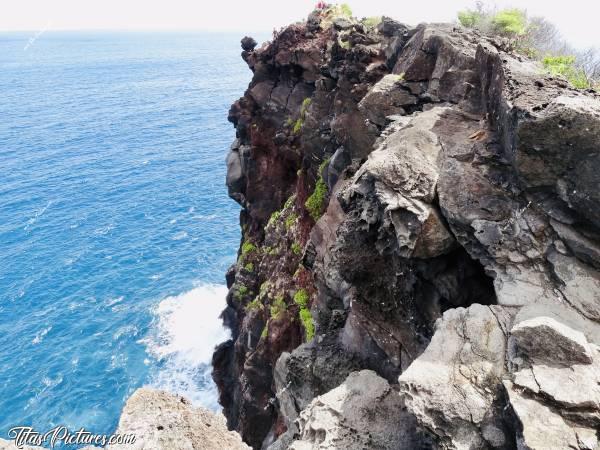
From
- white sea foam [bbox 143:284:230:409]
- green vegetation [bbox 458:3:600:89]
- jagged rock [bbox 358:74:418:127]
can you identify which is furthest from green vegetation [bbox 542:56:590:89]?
white sea foam [bbox 143:284:230:409]

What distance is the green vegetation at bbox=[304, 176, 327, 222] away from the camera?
98.1ft

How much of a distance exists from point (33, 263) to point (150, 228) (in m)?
14.8

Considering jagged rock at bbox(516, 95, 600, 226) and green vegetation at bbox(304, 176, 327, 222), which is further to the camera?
green vegetation at bbox(304, 176, 327, 222)

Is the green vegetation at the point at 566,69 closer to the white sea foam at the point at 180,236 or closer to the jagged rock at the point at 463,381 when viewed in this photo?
the jagged rock at the point at 463,381

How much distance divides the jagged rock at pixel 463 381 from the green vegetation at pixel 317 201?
63.4 ft

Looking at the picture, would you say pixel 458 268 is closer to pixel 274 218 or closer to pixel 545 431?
pixel 545 431

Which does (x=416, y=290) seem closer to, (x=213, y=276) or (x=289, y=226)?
(x=289, y=226)

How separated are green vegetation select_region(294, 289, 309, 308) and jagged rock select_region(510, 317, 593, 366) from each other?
63.2ft

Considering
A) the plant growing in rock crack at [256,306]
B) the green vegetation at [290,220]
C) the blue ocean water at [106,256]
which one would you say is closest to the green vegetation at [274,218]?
the green vegetation at [290,220]

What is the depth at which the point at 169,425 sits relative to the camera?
945cm

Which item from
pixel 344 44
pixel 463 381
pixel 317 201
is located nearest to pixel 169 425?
pixel 463 381

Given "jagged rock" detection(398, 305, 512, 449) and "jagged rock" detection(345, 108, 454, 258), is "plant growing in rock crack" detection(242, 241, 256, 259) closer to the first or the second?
"jagged rock" detection(345, 108, 454, 258)

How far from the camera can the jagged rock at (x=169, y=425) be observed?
9125 mm

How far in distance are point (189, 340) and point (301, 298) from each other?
80.3 feet
